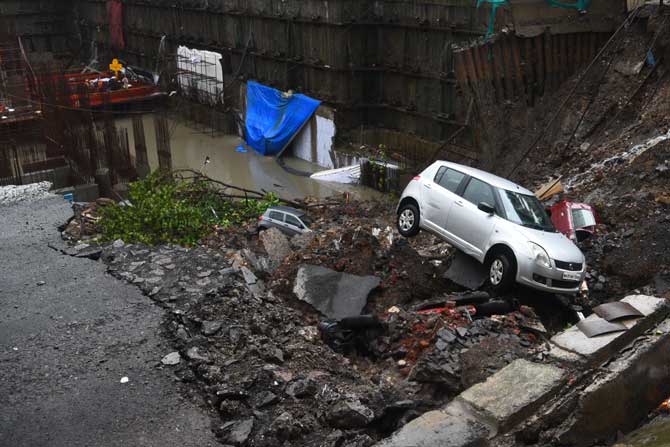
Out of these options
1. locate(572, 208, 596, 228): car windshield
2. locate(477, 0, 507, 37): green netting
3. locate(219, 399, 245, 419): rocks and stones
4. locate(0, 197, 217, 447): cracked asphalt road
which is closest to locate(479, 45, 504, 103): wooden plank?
locate(477, 0, 507, 37): green netting

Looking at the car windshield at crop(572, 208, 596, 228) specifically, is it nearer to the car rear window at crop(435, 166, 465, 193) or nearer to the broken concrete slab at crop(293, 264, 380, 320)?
the car rear window at crop(435, 166, 465, 193)

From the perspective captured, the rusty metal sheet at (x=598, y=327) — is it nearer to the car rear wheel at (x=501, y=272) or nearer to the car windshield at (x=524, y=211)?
the car rear wheel at (x=501, y=272)

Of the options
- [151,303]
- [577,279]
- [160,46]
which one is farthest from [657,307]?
[160,46]

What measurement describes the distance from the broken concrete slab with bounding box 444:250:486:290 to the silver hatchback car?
0.17 meters

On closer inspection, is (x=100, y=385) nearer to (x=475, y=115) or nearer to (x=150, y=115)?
(x=475, y=115)

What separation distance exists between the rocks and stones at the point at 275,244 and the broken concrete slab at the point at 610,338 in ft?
23.5

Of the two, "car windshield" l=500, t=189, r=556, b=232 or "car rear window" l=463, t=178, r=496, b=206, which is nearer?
"car windshield" l=500, t=189, r=556, b=232

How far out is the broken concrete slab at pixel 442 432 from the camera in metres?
6.03

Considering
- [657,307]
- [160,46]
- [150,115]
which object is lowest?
[150,115]

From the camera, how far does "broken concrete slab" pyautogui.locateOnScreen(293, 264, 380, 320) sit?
1024 centimetres

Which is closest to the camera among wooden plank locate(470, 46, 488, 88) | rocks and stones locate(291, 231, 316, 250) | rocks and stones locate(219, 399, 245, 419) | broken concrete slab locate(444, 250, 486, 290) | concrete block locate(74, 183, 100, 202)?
rocks and stones locate(219, 399, 245, 419)

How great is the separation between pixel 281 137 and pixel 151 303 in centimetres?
2108

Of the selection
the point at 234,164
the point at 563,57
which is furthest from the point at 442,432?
the point at 234,164

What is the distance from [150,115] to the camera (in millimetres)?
35969
